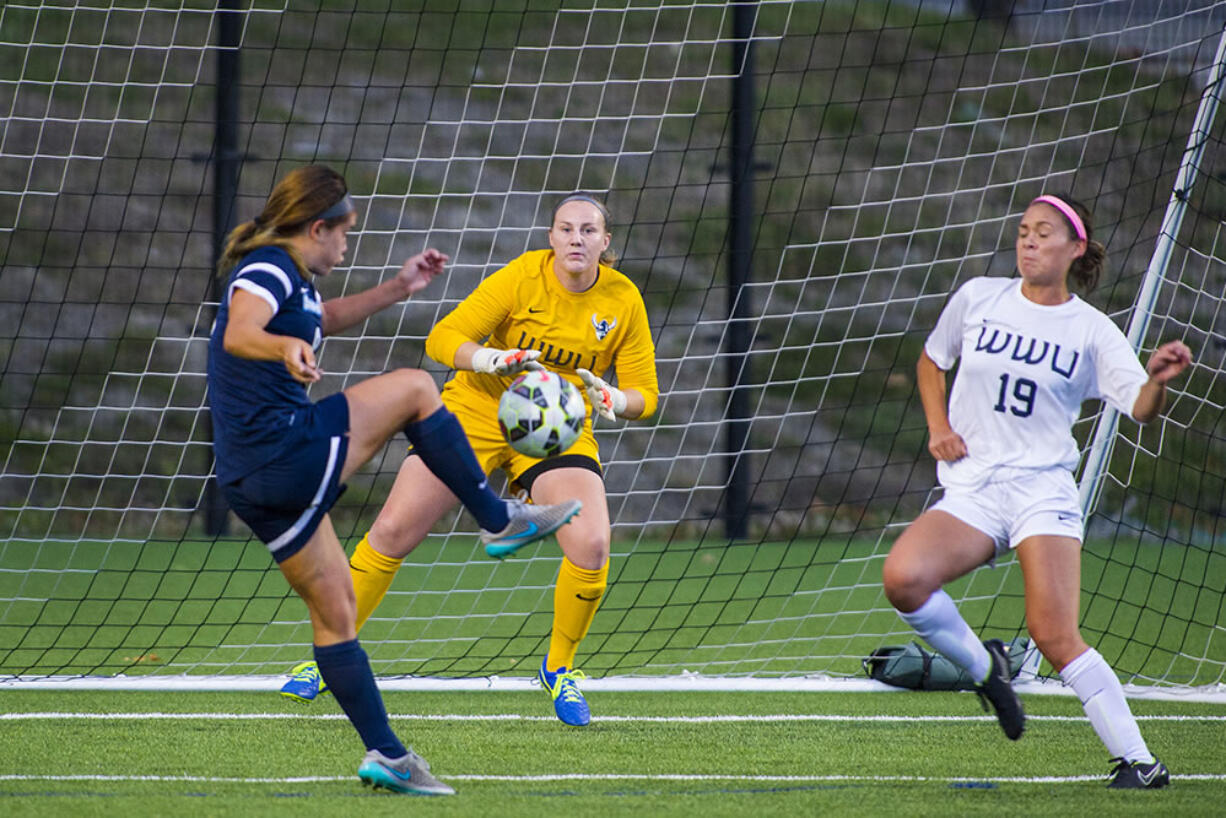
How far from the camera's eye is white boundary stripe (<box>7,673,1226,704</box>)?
5453 mm

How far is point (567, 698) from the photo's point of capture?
15.6 feet

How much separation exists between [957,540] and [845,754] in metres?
0.81

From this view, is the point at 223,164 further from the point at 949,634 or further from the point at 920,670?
the point at 949,634

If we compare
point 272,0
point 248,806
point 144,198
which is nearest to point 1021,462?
point 248,806

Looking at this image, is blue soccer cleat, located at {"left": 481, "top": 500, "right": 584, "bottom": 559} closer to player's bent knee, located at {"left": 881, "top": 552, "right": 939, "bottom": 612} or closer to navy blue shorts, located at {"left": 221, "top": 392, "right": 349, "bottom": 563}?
navy blue shorts, located at {"left": 221, "top": 392, "right": 349, "bottom": 563}

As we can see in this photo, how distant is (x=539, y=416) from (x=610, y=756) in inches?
41.4

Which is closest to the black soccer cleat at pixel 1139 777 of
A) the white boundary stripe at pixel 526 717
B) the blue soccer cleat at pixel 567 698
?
the white boundary stripe at pixel 526 717

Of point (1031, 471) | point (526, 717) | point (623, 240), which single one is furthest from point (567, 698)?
point (623, 240)

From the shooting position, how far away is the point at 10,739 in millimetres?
4391

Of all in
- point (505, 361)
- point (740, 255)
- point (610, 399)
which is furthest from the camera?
point (740, 255)

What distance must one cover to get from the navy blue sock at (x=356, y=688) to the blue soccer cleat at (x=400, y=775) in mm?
21

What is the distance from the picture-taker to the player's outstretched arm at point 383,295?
12.8ft

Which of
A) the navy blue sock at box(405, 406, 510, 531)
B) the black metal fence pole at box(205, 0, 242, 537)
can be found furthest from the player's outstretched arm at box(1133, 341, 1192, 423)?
the black metal fence pole at box(205, 0, 242, 537)

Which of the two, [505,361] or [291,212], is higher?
[291,212]
